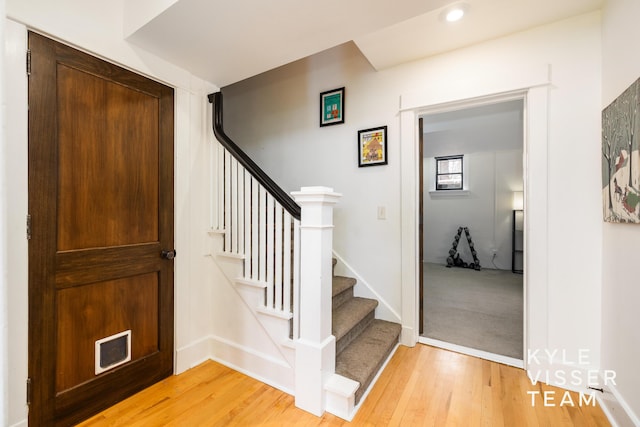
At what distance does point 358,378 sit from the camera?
1.69 metres

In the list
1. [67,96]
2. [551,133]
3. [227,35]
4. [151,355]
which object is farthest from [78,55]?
[551,133]

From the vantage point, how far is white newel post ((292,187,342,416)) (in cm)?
160

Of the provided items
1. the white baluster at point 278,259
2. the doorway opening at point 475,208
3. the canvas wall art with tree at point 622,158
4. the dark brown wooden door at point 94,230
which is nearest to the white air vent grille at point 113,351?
the dark brown wooden door at point 94,230

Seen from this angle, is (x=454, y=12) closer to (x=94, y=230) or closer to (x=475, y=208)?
(x=94, y=230)

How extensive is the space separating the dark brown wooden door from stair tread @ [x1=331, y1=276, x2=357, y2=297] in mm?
1239

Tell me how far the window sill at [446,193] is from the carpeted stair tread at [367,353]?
4151 mm

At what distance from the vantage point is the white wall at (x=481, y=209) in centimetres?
520

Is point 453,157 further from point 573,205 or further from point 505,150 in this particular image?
point 573,205

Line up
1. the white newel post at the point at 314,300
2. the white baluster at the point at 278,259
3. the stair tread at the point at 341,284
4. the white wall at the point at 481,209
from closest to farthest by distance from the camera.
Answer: the white newel post at the point at 314,300
the white baluster at the point at 278,259
the stair tread at the point at 341,284
the white wall at the point at 481,209

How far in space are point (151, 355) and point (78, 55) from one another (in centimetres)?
185

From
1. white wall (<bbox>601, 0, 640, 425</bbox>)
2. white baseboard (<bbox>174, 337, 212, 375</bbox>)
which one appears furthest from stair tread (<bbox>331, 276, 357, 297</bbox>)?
white wall (<bbox>601, 0, 640, 425</bbox>)

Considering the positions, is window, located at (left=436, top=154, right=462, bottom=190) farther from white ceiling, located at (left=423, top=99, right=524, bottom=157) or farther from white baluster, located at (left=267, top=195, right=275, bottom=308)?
white baluster, located at (left=267, top=195, right=275, bottom=308)

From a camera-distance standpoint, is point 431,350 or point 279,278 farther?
Answer: point 431,350

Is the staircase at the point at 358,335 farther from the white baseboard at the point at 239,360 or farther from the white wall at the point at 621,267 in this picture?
Result: the white wall at the point at 621,267
